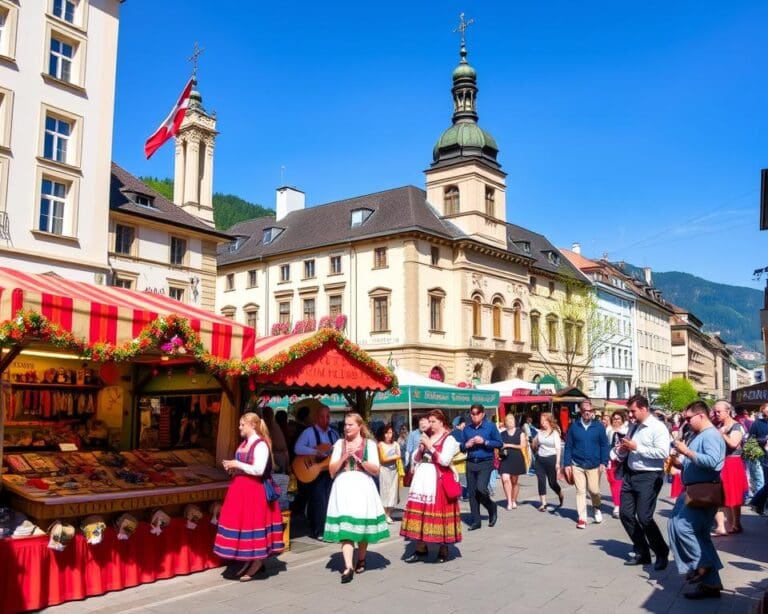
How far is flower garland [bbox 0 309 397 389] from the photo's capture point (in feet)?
22.4

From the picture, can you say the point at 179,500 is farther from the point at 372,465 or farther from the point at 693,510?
the point at 693,510

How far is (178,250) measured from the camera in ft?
105

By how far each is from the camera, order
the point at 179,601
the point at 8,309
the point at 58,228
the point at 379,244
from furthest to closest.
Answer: the point at 379,244
the point at 58,228
the point at 179,601
the point at 8,309

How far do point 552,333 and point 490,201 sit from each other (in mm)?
12349

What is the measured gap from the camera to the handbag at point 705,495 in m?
7.24

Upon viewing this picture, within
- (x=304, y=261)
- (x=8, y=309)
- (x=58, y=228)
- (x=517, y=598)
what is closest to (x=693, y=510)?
(x=517, y=598)

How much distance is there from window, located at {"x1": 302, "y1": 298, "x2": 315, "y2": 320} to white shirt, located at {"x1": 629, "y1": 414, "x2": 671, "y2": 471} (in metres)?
37.4

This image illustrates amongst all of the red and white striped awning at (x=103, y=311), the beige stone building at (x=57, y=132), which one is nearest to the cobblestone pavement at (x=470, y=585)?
the red and white striped awning at (x=103, y=311)

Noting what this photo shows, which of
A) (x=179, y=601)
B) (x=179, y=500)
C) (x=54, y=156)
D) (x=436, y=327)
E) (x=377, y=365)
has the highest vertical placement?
(x=54, y=156)

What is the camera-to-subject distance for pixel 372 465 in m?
8.21

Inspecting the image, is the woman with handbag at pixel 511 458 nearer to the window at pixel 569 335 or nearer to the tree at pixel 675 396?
the window at pixel 569 335

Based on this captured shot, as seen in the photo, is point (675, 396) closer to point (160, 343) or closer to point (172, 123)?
point (172, 123)

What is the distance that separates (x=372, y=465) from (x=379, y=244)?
115 ft

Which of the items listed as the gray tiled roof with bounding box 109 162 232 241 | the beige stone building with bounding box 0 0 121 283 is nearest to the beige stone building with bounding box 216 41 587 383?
the gray tiled roof with bounding box 109 162 232 241
